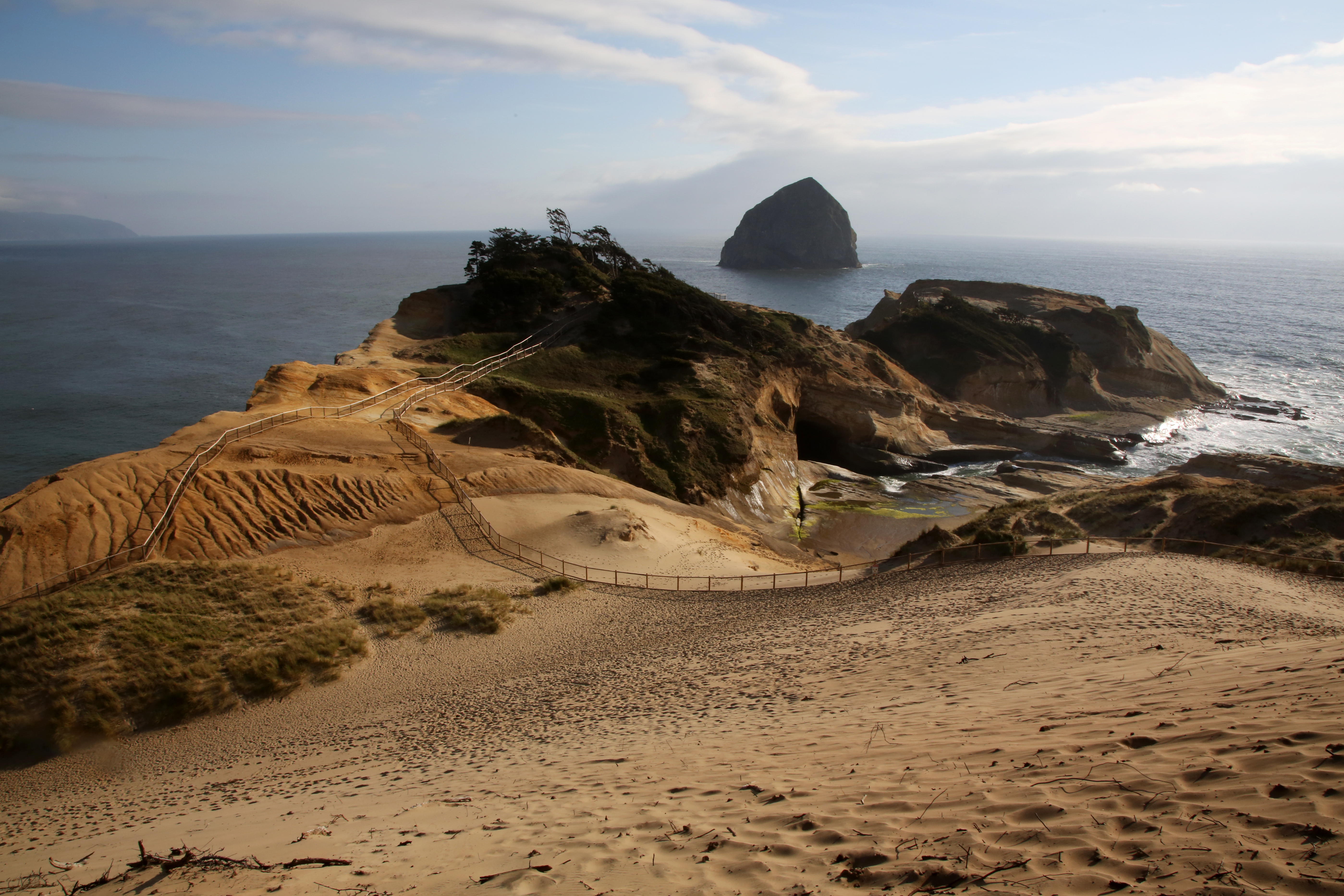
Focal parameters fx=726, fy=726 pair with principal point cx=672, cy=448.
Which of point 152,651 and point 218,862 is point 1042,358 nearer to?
point 152,651

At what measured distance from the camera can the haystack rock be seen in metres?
183

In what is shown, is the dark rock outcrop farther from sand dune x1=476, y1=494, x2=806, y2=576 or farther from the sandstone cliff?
sand dune x1=476, y1=494, x2=806, y2=576

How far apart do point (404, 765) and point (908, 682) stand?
8.61 metres

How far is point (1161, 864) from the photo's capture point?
16.5 ft

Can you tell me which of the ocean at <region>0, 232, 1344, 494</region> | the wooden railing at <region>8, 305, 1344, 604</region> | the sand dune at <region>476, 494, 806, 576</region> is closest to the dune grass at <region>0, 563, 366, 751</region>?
the wooden railing at <region>8, 305, 1344, 604</region>

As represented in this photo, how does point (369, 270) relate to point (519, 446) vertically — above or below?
above

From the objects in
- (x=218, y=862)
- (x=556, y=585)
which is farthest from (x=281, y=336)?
(x=218, y=862)

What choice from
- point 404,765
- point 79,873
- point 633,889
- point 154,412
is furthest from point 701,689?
point 154,412

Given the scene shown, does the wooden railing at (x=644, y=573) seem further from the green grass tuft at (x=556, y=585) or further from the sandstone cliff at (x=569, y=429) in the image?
the green grass tuft at (x=556, y=585)

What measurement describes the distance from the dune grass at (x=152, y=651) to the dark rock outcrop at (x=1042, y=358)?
181ft

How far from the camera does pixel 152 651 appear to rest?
15531mm

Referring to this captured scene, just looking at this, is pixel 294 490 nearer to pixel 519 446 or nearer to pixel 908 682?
pixel 519 446

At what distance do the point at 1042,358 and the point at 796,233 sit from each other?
12505 cm

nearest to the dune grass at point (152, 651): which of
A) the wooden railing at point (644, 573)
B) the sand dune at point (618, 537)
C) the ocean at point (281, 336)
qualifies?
the wooden railing at point (644, 573)
